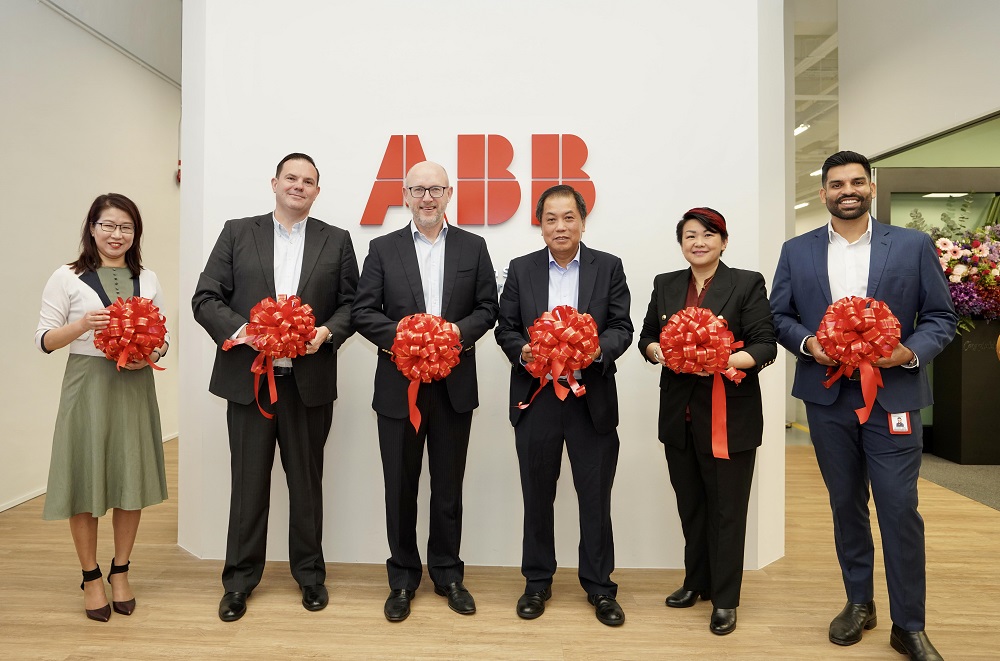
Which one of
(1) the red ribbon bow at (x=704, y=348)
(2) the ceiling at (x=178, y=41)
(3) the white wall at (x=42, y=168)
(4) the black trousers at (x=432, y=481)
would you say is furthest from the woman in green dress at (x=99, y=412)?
(2) the ceiling at (x=178, y=41)

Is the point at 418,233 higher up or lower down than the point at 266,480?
higher up

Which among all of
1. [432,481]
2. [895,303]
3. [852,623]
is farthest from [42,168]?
[852,623]

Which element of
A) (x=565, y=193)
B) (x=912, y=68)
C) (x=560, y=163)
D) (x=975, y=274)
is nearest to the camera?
(x=565, y=193)

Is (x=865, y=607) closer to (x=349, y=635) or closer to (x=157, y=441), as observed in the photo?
(x=349, y=635)

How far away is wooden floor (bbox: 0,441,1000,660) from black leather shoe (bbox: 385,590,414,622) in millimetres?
36

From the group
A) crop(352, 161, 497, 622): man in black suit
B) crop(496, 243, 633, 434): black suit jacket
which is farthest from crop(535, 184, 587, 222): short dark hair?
crop(352, 161, 497, 622): man in black suit

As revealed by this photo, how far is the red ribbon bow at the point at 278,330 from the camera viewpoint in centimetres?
271

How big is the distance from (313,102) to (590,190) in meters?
1.69

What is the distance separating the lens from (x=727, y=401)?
2787 mm

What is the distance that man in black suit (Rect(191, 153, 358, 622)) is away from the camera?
117 inches

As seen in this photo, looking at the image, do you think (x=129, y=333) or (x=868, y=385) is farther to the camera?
(x=129, y=333)

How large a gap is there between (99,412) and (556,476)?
81.9 inches

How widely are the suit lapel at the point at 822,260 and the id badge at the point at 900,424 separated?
1.72 ft

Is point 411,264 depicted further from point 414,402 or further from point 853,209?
point 853,209
